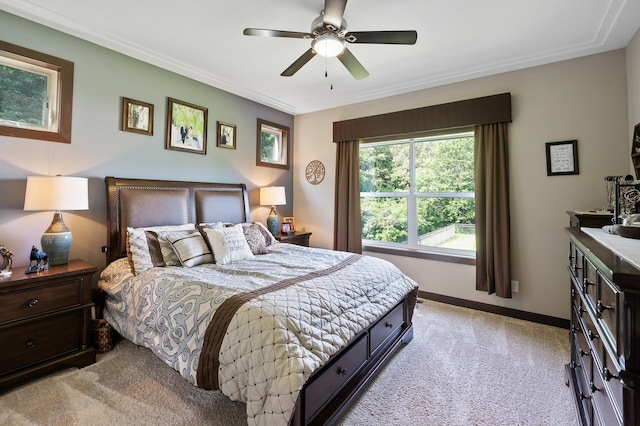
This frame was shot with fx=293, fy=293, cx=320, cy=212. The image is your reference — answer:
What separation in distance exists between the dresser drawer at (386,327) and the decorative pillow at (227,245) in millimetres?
1359

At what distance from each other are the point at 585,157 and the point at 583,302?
2022 millimetres

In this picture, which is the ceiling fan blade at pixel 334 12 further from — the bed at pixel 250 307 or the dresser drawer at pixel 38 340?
the dresser drawer at pixel 38 340

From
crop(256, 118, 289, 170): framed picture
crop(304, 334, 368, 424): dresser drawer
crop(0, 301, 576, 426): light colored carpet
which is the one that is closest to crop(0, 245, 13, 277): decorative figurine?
crop(0, 301, 576, 426): light colored carpet

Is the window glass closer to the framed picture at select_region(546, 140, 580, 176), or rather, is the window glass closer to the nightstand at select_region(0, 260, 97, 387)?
the nightstand at select_region(0, 260, 97, 387)

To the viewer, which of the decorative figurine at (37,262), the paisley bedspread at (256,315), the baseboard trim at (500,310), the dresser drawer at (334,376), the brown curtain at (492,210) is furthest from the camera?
the brown curtain at (492,210)

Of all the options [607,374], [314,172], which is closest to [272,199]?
[314,172]

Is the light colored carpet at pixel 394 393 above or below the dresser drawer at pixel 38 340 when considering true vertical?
below

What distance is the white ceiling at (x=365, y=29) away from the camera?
7.32 feet

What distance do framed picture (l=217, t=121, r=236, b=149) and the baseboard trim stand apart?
320 cm

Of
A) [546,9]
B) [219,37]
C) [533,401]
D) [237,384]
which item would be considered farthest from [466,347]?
[219,37]

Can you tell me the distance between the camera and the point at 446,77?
3.43 meters

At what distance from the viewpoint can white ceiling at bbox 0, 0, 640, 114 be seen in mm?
2232

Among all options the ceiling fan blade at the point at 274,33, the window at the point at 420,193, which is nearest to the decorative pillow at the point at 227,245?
the ceiling fan blade at the point at 274,33

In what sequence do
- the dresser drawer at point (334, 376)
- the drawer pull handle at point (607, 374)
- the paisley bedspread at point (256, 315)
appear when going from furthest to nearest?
the dresser drawer at point (334, 376) < the paisley bedspread at point (256, 315) < the drawer pull handle at point (607, 374)
